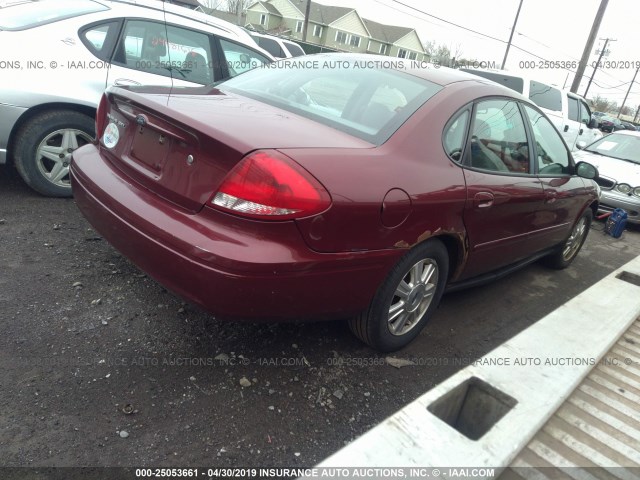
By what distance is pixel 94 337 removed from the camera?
248cm

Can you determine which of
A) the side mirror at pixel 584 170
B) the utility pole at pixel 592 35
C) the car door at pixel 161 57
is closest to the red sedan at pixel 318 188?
the side mirror at pixel 584 170

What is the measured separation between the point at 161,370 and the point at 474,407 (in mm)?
1498

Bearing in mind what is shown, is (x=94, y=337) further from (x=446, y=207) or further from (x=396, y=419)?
(x=446, y=207)

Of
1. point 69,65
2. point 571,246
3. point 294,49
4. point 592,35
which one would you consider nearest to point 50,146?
point 69,65

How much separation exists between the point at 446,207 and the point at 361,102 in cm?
76

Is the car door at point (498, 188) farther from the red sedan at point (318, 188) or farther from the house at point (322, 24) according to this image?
the house at point (322, 24)

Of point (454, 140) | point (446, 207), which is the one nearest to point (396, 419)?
point (446, 207)

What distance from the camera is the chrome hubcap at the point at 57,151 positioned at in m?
3.80

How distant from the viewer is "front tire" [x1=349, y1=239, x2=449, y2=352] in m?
2.46

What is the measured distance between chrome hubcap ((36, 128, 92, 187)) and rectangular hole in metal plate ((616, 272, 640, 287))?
4.60 m

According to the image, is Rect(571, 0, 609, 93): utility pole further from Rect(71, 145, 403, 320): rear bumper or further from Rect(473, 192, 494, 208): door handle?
Rect(71, 145, 403, 320): rear bumper

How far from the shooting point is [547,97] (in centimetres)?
976

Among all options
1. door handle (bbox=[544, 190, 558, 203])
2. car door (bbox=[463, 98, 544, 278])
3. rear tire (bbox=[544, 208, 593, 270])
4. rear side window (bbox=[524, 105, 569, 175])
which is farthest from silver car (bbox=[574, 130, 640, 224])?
car door (bbox=[463, 98, 544, 278])

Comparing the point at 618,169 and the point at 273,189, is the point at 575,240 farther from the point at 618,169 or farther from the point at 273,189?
the point at 273,189
